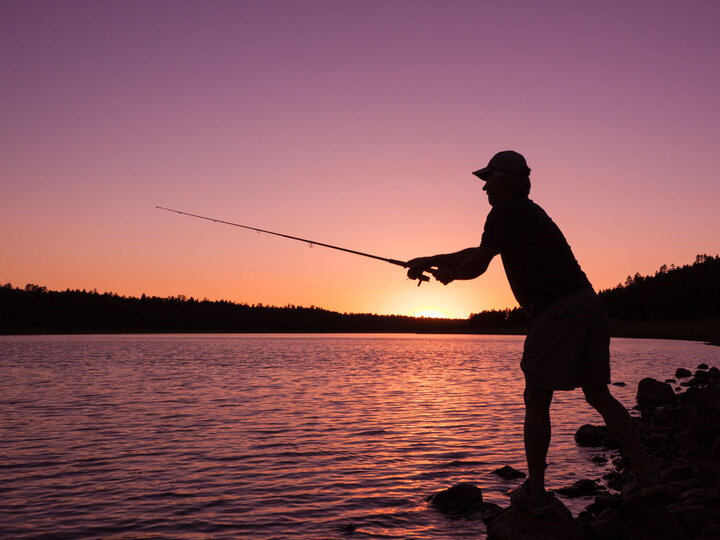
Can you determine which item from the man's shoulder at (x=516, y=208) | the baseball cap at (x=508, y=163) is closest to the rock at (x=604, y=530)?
the man's shoulder at (x=516, y=208)

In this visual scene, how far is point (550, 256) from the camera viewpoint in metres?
4.80

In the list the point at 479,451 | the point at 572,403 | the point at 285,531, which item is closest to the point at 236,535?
the point at 285,531

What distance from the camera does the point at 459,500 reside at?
25.3ft

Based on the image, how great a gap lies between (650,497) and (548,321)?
1.64 m

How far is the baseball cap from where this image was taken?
4.98m

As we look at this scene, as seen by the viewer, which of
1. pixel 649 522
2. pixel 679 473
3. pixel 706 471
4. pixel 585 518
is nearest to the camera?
pixel 649 522

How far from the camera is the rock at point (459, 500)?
757cm

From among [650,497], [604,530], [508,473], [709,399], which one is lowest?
[508,473]

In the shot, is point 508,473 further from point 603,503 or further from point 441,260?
→ point 441,260

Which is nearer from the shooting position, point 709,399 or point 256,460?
point 256,460

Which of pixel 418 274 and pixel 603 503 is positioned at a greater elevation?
pixel 418 274

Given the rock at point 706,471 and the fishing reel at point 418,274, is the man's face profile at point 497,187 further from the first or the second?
the rock at point 706,471

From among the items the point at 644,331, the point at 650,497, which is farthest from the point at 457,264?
the point at 644,331

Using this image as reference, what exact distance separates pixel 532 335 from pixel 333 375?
27.9m
